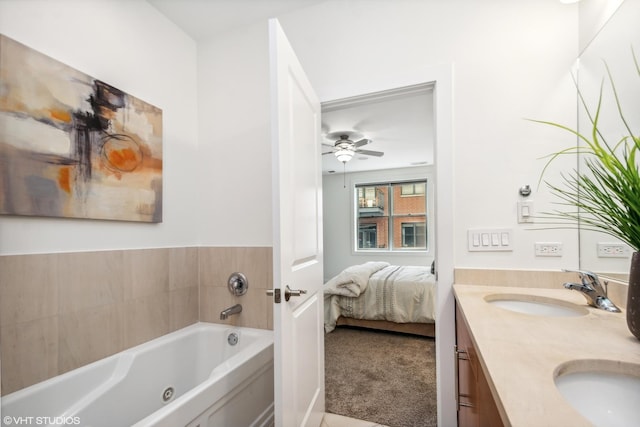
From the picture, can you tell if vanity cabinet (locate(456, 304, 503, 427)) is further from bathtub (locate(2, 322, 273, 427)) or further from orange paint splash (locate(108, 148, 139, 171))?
orange paint splash (locate(108, 148, 139, 171))

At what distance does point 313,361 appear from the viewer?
1544 millimetres

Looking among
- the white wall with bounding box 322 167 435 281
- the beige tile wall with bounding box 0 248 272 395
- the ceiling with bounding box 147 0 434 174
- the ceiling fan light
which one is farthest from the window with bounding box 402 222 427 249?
the beige tile wall with bounding box 0 248 272 395

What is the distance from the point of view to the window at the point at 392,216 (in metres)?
5.70

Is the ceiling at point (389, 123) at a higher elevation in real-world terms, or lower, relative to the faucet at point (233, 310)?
higher

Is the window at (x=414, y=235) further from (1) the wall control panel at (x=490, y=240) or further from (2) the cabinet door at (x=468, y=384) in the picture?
(2) the cabinet door at (x=468, y=384)

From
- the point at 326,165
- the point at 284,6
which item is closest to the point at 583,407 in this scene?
the point at 284,6

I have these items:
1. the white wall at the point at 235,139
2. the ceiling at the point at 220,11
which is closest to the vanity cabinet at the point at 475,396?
the white wall at the point at 235,139

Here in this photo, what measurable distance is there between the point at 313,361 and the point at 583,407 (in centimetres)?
120

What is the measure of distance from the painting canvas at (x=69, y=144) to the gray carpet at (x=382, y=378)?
1830 millimetres

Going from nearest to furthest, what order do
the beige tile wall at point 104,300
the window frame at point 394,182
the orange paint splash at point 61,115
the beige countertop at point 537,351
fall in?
1. the beige countertop at point 537,351
2. the beige tile wall at point 104,300
3. the orange paint splash at point 61,115
4. the window frame at point 394,182

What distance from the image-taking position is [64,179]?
1.29 meters

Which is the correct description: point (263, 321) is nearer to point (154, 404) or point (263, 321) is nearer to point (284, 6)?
point (154, 404)

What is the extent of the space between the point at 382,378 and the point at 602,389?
6.14 feet

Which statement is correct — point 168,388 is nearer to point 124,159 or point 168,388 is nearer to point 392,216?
point 124,159
